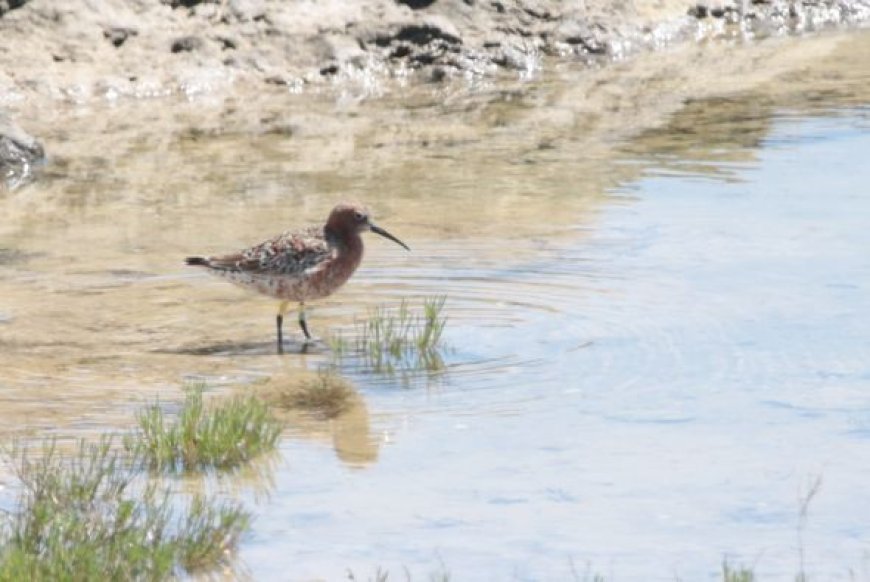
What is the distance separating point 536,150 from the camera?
1653 centimetres

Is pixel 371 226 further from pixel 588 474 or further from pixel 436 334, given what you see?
pixel 588 474

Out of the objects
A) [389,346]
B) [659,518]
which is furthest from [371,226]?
[659,518]

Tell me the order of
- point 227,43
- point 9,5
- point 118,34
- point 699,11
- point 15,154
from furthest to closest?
point 699,11
point 227,43
point 118,34
point 9,5
point 15,154

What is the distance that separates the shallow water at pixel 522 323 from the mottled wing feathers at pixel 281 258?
1.39 feet

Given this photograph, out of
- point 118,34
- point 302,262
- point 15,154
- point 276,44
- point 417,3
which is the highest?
point 417,3

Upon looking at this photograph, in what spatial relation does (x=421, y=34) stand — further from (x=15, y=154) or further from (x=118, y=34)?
(x=15, y=154)

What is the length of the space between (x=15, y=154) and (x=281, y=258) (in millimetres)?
5603

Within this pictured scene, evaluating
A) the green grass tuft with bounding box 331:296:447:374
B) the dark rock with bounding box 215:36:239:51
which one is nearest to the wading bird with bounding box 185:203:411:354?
the green grass tuft with bounding box 331:296:447:374

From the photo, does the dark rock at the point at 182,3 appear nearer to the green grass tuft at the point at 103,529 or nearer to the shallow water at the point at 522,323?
the shallow water at the point at 522,323

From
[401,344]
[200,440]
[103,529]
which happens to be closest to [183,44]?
[401,344]

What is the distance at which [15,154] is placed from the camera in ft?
52.6

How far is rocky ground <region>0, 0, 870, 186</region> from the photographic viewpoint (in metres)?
18.7

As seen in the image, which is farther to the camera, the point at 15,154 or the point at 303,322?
the point at 15,154

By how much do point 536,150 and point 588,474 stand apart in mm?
8469
